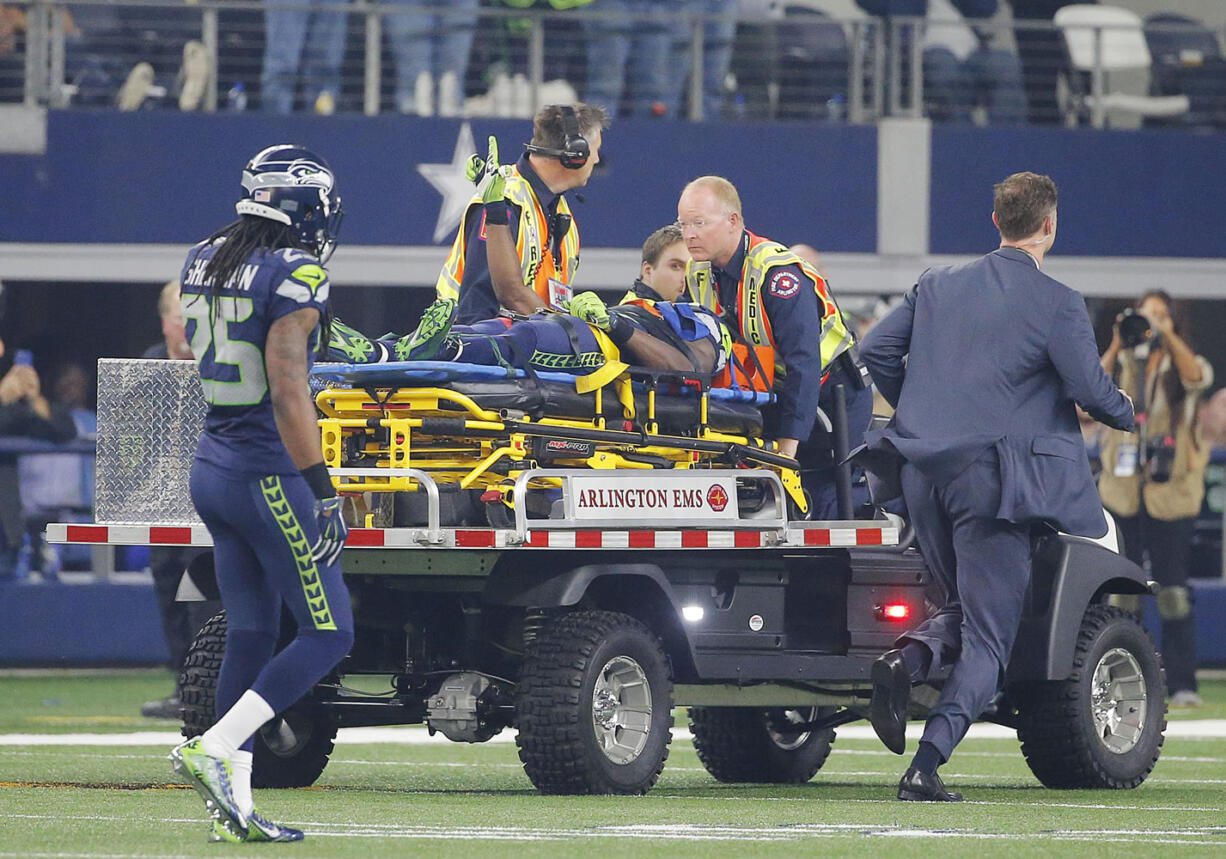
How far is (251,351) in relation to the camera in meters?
7.14

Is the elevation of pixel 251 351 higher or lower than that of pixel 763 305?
lower

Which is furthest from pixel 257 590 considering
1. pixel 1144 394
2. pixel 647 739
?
pixel 1144 394

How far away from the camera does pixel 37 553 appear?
17.0 meters

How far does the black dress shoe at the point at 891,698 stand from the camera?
862 cm

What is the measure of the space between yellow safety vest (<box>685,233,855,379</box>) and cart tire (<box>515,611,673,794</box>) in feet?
4.64

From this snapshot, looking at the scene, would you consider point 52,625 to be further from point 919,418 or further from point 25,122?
point 919,418

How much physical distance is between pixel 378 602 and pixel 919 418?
2025mm

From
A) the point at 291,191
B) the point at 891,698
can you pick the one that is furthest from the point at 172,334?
the point at 291,191

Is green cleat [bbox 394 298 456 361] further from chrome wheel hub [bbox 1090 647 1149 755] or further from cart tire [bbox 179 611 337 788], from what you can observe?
chrome wheel hub [bbox 1090 647 1149 755]

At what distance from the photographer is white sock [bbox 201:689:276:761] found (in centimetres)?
690

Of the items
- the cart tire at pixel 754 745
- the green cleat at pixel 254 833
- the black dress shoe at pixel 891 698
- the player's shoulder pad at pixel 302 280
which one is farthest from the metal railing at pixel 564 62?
the green cleat at pixel 254 833

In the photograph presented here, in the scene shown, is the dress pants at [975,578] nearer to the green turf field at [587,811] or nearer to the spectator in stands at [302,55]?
the green turf field at [587,811]

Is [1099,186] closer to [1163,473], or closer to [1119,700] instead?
[1163,473]

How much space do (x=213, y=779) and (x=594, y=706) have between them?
7.05 feet
